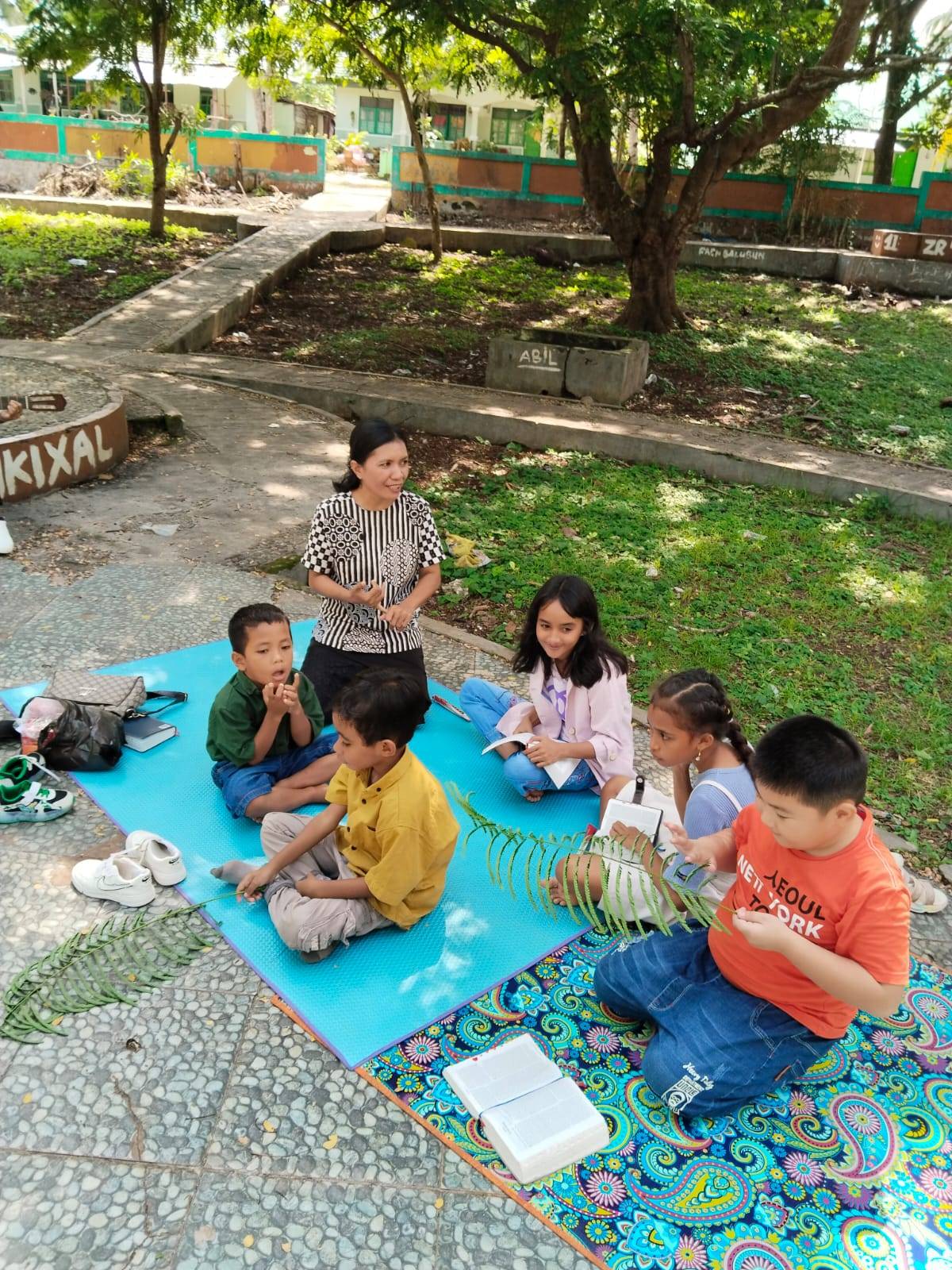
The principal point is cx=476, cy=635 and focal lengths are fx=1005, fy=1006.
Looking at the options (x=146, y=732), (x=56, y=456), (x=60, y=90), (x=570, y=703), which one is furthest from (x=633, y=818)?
(x=60, y=90)

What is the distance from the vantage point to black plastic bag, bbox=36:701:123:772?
3701 mm

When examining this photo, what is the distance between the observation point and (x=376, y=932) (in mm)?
3127

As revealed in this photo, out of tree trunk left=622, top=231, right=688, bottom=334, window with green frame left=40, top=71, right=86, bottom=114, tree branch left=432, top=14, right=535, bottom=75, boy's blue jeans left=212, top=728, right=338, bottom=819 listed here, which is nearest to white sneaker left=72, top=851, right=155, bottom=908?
boy's blue jeans left=212, top=728, right=338, bottom=819

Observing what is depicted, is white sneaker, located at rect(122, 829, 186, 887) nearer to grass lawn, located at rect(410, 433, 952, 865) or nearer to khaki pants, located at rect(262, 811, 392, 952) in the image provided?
khaki pants, located at rect(262, 811, 392, 952)

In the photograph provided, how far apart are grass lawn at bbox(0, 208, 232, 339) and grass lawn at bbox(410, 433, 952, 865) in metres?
6.34

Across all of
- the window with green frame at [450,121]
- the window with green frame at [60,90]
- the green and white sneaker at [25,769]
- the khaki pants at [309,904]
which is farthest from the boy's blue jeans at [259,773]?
the window with green frame at [450,121]

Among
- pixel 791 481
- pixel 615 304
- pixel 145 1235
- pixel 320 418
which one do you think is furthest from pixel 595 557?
pixel 615 304

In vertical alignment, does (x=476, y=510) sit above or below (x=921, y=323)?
below

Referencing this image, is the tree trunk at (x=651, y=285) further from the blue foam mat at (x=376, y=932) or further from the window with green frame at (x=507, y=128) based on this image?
the window with green frame at (x=507, y=128)

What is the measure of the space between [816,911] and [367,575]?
241cm

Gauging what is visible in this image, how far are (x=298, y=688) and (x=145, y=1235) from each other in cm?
192

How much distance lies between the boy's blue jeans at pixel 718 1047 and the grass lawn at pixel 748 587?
1.59m

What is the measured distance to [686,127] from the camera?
33.6 feet

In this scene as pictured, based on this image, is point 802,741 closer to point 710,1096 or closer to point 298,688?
point 710,1096
